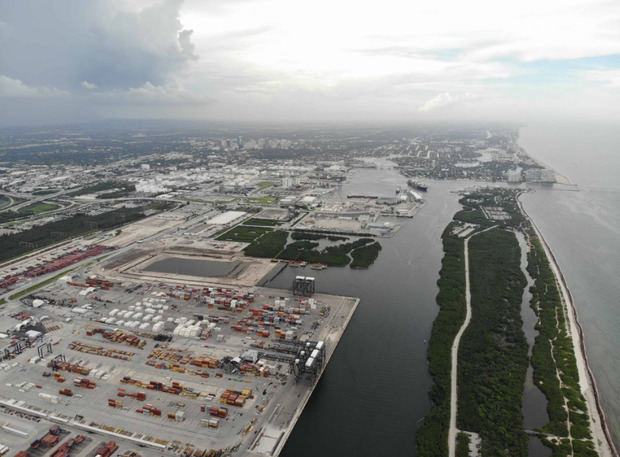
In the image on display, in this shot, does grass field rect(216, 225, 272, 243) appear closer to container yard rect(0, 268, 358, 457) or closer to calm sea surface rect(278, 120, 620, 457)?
calm sea surface rect(278, 120, 620, 457)

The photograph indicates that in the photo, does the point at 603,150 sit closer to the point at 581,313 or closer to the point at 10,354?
the point at 581,313

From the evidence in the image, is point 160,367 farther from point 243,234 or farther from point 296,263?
point 243,234

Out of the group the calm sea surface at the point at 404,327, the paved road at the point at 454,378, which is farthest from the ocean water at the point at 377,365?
the paved road at the point at 454,378

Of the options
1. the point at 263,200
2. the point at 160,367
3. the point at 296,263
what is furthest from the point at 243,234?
the point at 160,367

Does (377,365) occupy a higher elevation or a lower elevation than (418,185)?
lower

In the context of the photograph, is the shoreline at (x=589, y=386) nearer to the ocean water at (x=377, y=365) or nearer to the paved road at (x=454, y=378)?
the paved road at (x=454, y=378)

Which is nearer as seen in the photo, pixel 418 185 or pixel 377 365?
pixel 377 365

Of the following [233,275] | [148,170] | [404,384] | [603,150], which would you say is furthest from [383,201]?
[603,150]
